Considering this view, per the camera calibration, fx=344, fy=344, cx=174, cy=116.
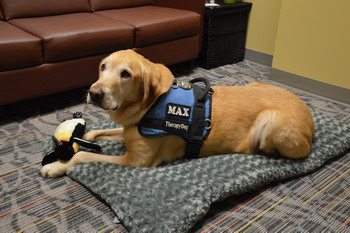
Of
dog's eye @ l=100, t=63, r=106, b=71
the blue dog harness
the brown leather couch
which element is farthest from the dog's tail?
the brown leather couch

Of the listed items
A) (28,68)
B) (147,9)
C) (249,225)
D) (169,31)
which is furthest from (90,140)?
(147,9)

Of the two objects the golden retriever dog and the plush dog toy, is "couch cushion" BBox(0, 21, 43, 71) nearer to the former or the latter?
the plush dog toy

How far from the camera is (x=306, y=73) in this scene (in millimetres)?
3129

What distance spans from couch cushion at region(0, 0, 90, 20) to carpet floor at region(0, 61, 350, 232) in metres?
1.05

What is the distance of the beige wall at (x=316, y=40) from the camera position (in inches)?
111

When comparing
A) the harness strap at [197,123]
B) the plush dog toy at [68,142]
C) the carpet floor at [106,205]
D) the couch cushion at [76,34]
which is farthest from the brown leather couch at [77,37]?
the harness strap at [197,123]

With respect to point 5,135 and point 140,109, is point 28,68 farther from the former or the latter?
point 140,109

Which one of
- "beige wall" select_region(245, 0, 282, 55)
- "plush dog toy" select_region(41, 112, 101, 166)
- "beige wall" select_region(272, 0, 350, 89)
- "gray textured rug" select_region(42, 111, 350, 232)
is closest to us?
"gray textured rug" select_region(42, 111, 350, 232)

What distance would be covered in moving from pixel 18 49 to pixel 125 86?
1.02 m

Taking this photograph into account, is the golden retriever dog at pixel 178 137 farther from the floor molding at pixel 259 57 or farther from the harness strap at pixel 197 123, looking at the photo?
the floor molding at pixel 259 57

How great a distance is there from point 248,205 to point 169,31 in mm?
1810

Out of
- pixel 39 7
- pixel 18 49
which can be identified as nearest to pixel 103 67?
pixel 18 49

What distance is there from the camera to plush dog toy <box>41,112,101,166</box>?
183cm

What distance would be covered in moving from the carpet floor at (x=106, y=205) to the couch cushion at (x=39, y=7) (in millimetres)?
1051
